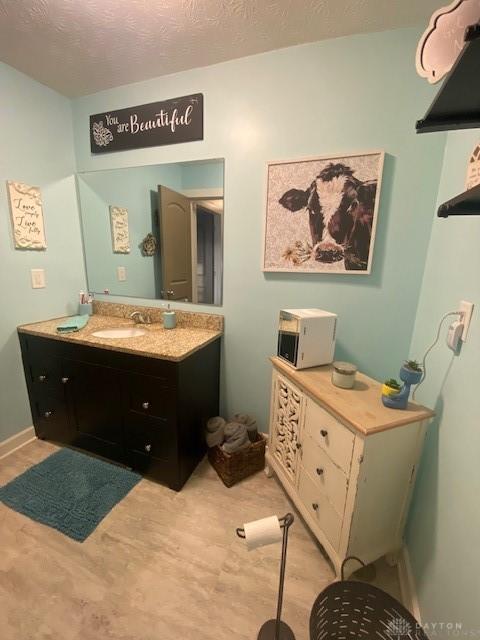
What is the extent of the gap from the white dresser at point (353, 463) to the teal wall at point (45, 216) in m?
1.82

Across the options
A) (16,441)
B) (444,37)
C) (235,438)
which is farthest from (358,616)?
(16,441)

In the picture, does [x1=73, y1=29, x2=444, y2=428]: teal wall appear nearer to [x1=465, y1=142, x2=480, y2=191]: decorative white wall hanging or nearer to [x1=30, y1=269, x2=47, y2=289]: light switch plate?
[x1=465, y1=142, x2=480, y2=191]: decorative white wall hanging

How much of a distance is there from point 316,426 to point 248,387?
721 mm

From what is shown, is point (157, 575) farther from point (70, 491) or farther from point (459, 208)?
point (459, 208)

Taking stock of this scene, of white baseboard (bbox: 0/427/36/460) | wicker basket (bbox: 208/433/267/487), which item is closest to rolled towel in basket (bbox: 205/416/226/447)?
wicker basket (bbox: 208/433/267/487)

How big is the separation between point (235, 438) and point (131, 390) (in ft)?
2.23

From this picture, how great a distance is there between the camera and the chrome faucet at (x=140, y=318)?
1948 mm

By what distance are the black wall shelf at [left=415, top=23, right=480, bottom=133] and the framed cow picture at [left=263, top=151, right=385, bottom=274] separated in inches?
31.1

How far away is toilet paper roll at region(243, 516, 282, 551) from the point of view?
0.75 meters

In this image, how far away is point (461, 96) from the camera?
52 cm

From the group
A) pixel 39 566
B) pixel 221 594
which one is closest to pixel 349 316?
pixel 221 594

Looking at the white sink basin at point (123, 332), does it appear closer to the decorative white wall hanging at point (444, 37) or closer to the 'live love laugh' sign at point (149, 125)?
the 'live love laugh' sign at point (149, 125)

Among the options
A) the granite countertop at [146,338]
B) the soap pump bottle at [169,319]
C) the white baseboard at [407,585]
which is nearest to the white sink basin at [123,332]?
the granite countertop at [146,338]

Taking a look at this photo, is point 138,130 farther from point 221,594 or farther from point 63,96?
point 221,594
